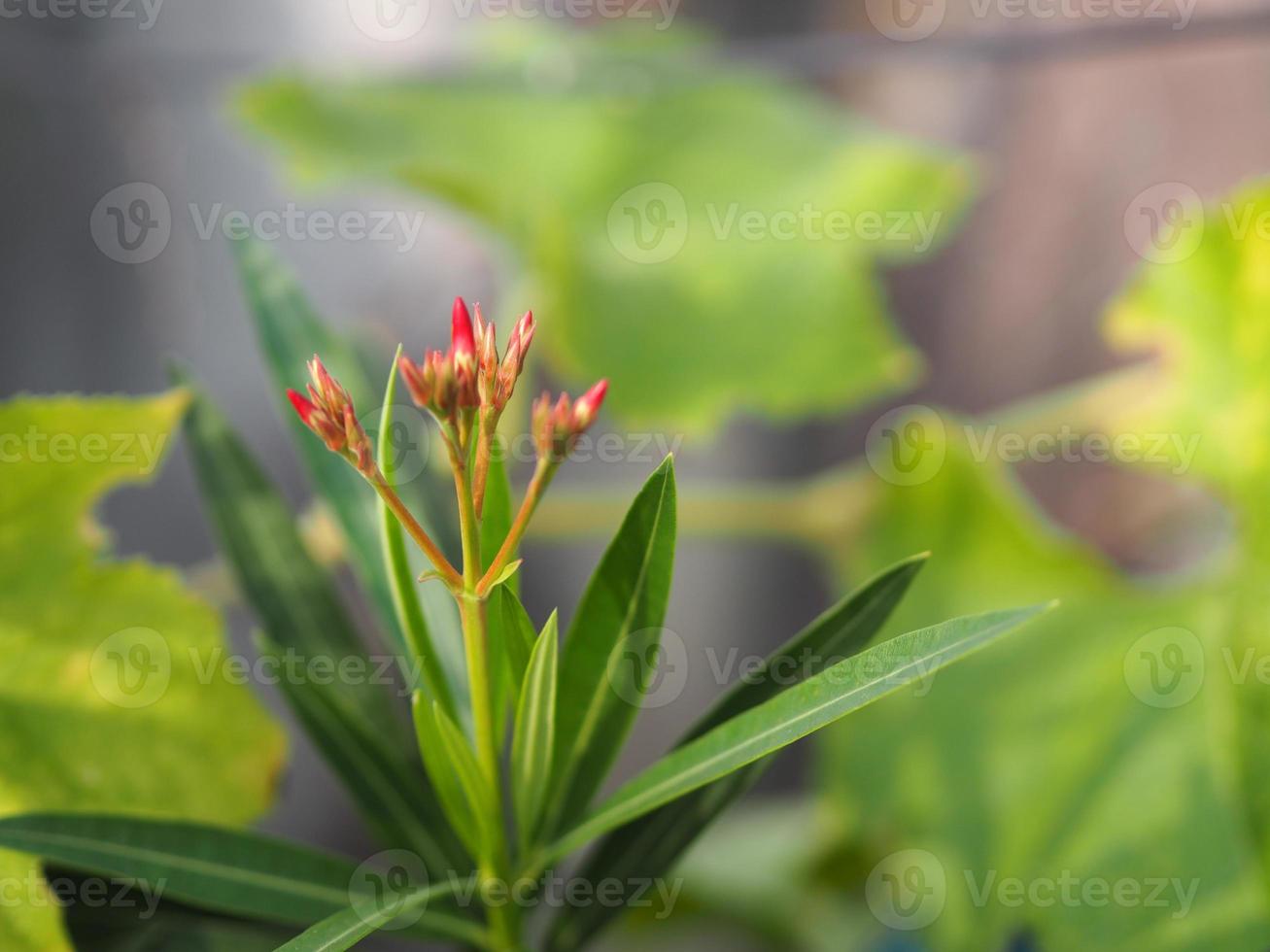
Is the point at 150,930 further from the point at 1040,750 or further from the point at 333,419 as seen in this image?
the point at 1040,750

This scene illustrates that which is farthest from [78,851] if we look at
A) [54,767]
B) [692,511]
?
[692,511]

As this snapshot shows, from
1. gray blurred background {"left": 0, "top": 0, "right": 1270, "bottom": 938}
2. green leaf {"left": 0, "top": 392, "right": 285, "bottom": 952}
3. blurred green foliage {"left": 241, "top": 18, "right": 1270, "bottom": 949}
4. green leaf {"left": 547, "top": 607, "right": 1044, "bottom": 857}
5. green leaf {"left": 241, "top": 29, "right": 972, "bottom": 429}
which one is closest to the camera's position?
green leaf {"left": 547, "top": 607, "right": 1044, "bottom": 857}

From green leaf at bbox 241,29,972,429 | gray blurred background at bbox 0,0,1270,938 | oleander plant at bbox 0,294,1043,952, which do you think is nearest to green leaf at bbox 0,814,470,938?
oleander plant at bbox 0,294,1043,952

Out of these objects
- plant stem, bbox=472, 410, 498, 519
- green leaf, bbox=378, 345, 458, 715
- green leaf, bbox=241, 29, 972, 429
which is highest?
green leaf, bbox=241, 29, 972, 429

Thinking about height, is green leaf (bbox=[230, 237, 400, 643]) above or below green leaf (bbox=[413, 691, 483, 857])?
above

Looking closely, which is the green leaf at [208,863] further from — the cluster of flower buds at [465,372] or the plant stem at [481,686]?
the cluster of flower buds at [465,372]

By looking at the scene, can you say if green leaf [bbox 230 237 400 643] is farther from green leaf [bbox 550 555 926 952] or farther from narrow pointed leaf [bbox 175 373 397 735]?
green leaf [bbox 550 555 926 952]

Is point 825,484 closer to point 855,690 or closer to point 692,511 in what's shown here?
point 692,511

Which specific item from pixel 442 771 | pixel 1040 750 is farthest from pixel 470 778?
pixel 1040 750
